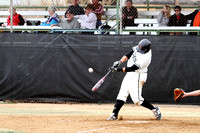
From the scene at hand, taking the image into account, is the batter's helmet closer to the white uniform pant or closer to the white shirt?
the white uniform pant

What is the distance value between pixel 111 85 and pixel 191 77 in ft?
7.91

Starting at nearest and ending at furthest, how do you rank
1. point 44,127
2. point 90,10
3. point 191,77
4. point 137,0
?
point 44,127
point 191,77
point 90,10
point 137,0

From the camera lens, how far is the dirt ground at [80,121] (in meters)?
7.53

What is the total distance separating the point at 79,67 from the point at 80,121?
416cm

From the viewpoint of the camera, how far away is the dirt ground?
296 inches

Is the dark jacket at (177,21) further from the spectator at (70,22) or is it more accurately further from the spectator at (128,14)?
the spectator at (70,22)

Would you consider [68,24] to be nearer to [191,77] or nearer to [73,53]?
[73,53]

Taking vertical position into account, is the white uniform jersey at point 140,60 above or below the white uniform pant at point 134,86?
above

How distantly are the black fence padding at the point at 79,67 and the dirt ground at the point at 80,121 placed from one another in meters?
0.65

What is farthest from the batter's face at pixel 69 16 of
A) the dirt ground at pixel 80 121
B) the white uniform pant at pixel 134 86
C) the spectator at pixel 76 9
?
the white uniform pant at pixel 134 86

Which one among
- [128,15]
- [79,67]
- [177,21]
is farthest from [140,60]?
[128,15]

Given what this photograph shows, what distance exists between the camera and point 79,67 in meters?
12.8

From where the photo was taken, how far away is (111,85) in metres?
12.6

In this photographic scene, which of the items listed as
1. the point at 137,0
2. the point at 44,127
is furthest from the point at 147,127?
the point at 137,0
